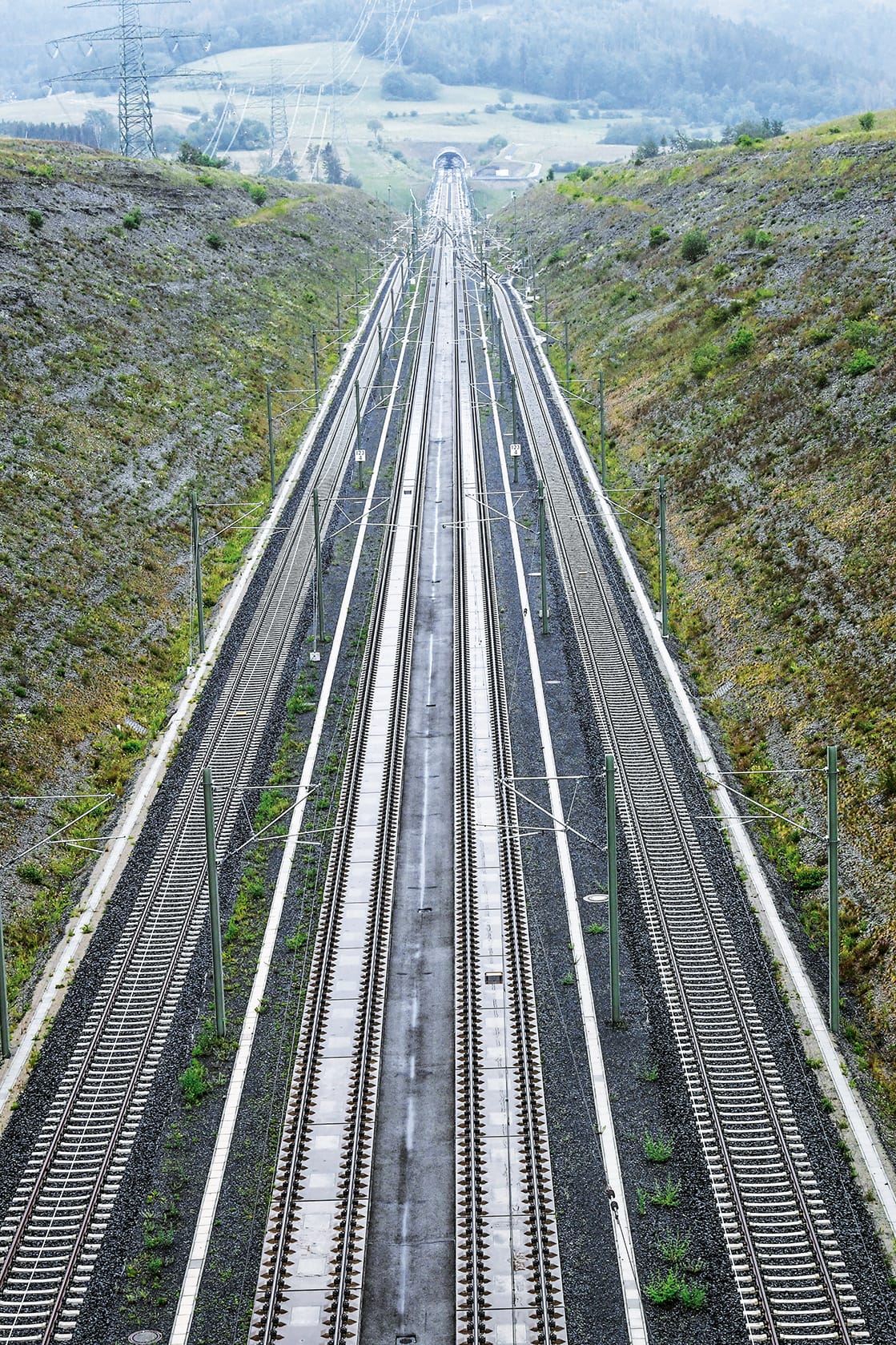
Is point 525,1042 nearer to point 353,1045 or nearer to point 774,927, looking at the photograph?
point 353,1045

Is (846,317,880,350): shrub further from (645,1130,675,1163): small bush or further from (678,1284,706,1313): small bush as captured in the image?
(678,1284,706,1313): small bush

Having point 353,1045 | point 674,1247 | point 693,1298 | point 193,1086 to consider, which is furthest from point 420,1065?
point 693,1298

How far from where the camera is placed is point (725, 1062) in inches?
1214

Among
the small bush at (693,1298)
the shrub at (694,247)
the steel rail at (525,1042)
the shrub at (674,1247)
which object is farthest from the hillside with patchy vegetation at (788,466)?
the steel rail at (525,1042)

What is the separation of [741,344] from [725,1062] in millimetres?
52429

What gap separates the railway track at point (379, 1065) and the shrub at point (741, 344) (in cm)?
2911

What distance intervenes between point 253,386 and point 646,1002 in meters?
62.0

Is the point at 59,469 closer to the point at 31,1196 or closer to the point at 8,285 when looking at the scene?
the point at 8,285

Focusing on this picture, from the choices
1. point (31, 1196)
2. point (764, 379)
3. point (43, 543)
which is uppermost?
point (764, 379)

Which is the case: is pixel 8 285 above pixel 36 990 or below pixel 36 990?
above

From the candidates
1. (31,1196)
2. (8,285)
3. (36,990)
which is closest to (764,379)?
(8,285)

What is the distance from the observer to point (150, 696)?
4969cm

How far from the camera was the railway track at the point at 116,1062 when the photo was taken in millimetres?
25656

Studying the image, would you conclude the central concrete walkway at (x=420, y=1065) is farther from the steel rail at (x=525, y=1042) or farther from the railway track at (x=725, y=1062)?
the railway track at (x=725, y=1062)
